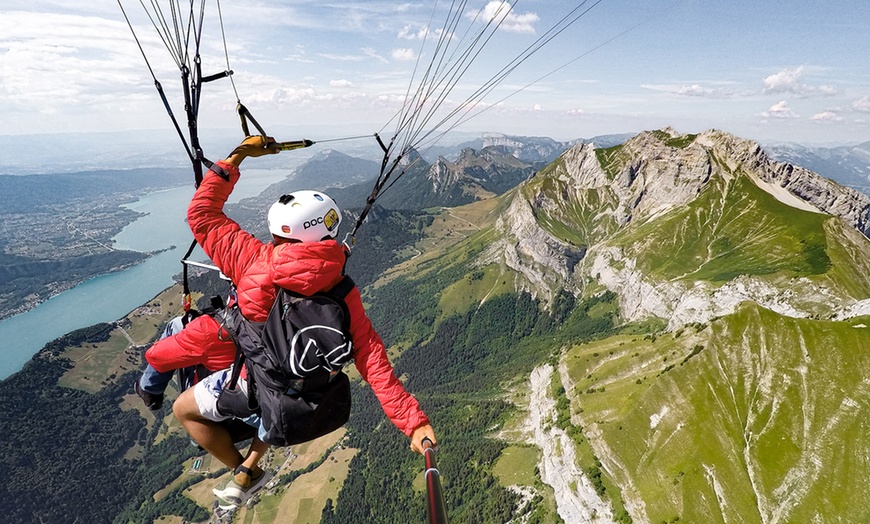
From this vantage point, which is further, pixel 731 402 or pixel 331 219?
pixel 731 402

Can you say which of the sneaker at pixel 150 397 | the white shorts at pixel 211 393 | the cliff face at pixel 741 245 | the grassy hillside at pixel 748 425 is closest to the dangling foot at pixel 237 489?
the white shorts at pixel 211 393

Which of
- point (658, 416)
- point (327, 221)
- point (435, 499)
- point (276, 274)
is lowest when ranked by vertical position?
point (658, 416)

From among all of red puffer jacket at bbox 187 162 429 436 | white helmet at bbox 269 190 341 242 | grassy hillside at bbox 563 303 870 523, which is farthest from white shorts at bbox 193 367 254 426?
grassy hillside at bbox 563 303 870 523

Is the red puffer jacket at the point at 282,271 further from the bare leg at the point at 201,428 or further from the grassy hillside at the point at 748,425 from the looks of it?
the grassy hillside at the point at 748,425

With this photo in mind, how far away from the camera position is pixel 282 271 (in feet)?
17.8

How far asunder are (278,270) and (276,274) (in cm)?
6

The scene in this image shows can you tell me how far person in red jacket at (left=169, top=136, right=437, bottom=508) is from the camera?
5.48 metres

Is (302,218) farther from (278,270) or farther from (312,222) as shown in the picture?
(278,270)

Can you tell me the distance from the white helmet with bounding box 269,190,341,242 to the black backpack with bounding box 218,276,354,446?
0.87 m

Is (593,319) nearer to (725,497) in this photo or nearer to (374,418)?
(374,418)

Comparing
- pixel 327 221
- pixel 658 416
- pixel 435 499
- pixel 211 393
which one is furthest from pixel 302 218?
pixel 658 416

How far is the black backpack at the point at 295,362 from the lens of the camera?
17.1 ft

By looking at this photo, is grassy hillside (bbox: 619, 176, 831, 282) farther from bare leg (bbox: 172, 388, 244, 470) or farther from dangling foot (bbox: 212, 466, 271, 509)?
bare leg (bbox: 172, 388, 244, 470)

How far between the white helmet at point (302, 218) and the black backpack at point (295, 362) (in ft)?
2.87
